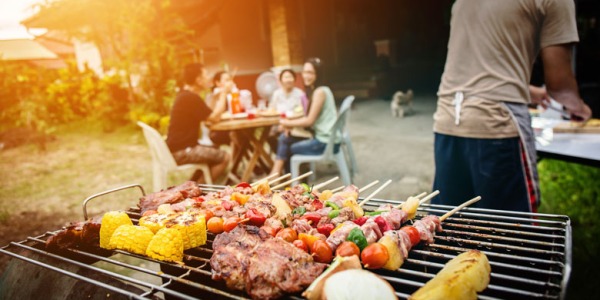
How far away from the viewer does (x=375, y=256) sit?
1.70 metres

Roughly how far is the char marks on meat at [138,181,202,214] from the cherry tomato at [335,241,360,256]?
1539mm

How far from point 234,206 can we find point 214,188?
791 mm

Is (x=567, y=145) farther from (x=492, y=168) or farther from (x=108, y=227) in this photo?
(x=108, y=227)

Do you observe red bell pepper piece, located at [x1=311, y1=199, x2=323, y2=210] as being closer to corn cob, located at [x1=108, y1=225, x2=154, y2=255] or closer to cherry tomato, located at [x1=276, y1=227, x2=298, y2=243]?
cherry tomato, located at [x1=276, y1=227, x2=298, y2=243]

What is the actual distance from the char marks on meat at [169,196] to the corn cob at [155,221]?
17.4 inches

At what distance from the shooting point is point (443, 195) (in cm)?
328

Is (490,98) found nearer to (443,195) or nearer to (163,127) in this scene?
(443,195)

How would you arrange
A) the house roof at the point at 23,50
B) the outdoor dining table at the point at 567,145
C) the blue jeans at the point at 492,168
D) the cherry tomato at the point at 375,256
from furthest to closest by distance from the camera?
the house roof at the point at 23,50, the outdoor dining table at the point at 567,145, the blue jeans at the point at 492,168, the cherry tomato at the point at 375,256

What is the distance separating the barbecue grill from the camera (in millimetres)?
1584

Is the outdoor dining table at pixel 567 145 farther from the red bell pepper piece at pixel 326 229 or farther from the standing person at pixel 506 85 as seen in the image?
the red bell pepper piece at pixel 326 229

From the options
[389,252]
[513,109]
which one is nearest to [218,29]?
[513,109]

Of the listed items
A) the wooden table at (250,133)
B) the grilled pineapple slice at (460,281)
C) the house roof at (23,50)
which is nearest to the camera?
the grilled pineapple slice at (460,281)

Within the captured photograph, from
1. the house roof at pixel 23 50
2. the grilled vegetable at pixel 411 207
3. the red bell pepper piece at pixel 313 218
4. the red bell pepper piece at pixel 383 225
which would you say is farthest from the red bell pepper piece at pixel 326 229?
the house roof at pixel 23 50

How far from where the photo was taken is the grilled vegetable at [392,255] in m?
1.72
